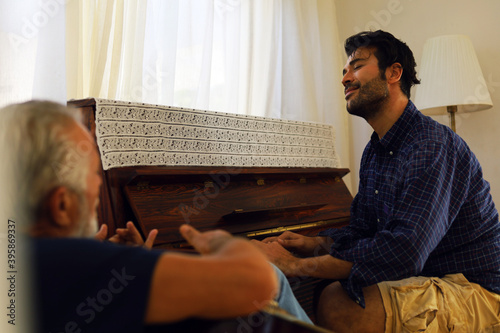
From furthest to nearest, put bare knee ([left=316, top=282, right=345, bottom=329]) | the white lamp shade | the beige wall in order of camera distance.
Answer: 1. the beige wall
2. the white lamp shade
3. bare knee ([left=316, top=282, right=345, bottom=329])

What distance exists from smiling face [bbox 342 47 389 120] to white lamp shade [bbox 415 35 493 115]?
1.16m

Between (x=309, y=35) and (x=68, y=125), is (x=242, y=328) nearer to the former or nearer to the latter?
(x=68, y=125)

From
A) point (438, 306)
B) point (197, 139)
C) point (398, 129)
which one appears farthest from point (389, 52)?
point (438, 306)

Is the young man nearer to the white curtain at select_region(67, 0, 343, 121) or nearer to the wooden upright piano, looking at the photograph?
the wooden upright piano

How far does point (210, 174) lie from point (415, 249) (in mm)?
822

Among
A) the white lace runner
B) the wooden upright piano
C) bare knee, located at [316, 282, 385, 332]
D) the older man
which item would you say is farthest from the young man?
the older man

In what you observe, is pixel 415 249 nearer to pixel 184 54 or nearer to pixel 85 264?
pixel 85 264

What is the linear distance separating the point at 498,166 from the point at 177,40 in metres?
2.52

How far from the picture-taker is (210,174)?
1809 millimetres

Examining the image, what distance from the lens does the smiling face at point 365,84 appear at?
1.98 meters

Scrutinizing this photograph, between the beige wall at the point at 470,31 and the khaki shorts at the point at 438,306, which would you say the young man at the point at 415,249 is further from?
the beige wall at the point at 470,31

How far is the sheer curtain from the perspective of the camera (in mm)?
2004

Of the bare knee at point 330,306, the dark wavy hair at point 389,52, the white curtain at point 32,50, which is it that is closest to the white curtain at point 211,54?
the white curtain at point 32,50

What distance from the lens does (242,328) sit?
2.09 feet
